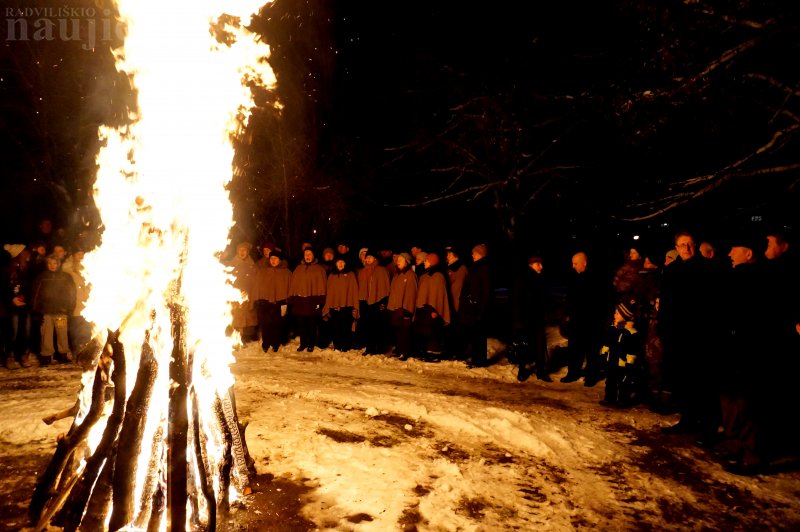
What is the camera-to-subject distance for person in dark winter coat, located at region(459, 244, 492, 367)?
9.91 metres

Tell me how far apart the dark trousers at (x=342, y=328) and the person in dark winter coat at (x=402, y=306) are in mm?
947

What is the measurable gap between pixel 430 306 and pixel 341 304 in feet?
6.24

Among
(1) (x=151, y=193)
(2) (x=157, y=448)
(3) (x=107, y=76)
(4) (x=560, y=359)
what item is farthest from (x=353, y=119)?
(2) (x=157, y=448)

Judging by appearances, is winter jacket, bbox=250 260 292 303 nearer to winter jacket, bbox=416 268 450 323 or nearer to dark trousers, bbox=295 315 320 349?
dark trousers, bbox=295 315 320 349

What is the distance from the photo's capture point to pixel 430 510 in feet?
14.2

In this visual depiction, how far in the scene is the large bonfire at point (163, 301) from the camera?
411cm

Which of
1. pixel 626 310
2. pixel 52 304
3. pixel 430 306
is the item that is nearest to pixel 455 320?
pixel 430 306

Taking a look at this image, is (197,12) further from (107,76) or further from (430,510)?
(107,76)

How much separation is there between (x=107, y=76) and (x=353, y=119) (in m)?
8.01

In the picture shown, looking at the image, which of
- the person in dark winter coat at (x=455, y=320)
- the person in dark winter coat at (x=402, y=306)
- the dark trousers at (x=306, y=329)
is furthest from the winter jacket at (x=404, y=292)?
the dark trousers at (x=306, y=329)

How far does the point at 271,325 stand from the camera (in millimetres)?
11203

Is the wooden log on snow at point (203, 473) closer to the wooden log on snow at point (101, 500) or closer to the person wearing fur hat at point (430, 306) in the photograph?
the wooden log on snow at point (101, 500)

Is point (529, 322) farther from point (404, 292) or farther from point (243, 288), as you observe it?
point (243, 288)

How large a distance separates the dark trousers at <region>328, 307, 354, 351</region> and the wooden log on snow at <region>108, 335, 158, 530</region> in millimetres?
6917
